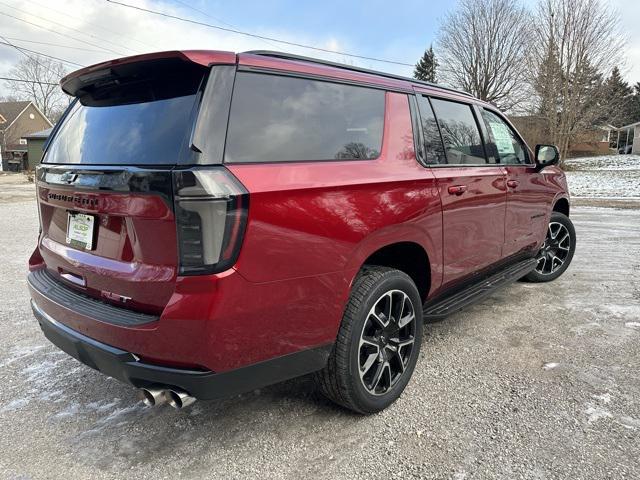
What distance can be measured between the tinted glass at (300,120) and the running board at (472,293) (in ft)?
3.86

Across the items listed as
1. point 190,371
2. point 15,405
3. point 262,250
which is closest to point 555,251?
point 262,250

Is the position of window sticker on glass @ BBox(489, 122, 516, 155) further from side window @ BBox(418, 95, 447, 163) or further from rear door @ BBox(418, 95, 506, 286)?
side window @ BBox(418, 95, 447, 163)

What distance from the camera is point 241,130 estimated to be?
2031 millimetres

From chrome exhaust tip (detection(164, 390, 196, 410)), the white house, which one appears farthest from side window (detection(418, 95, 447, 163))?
the white house

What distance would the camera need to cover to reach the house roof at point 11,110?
1992 inches

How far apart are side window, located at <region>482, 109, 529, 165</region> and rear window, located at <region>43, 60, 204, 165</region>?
9.09ft

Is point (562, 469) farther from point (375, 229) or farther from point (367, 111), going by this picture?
point (367, 111)

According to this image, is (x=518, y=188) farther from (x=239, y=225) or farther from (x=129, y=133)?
(x=129, y=133)

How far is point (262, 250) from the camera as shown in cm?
197

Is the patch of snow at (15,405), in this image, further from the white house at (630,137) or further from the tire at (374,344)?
the white house at (630,137)

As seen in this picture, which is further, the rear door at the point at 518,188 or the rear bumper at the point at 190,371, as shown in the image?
the rear door at the point at 518,188

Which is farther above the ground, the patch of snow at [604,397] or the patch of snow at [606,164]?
the patch of snow at [606,164]

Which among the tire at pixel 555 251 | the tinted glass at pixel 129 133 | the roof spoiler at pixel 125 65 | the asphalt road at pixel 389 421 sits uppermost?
the roof spoiler at pixel 125 65

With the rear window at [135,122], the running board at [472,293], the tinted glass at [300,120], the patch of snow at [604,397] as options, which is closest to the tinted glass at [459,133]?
the tinted glass at [300,120]
